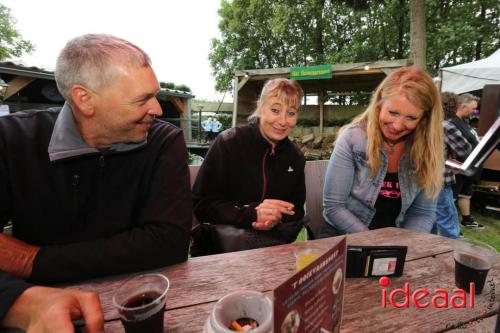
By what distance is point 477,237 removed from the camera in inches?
158

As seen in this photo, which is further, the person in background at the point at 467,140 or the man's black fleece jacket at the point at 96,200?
the person in background at the point at 467,140

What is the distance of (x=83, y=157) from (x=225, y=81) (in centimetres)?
2205

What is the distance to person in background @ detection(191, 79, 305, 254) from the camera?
2.03 m

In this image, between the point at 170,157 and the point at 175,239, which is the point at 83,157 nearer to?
the point at 170,157

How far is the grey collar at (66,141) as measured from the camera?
1190mm

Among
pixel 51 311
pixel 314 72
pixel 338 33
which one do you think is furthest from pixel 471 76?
pixel 338 33

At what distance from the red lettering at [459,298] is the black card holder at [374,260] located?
0.63 feet

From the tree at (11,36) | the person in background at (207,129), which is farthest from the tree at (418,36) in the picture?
the tree at (11,36)

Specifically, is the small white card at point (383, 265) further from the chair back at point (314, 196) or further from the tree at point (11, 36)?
the tree at point (11, 36)

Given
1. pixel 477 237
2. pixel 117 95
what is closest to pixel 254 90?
pixel 477 237

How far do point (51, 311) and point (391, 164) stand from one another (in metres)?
2.11

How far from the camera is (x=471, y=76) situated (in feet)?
21.6

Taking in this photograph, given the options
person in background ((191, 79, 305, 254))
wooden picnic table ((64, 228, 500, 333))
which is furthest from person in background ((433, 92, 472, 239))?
wooden picnic table ((64, 228, 500, 333))

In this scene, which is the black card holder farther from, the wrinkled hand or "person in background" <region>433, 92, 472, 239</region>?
"person in background" <region>433, 92, 472, 239</region>
